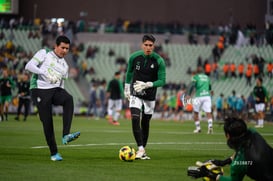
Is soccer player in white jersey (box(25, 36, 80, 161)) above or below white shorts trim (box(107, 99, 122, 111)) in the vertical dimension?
above

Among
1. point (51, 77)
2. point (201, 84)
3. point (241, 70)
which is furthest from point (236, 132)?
point (241, 70)

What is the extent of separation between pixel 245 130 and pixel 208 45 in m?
47.2

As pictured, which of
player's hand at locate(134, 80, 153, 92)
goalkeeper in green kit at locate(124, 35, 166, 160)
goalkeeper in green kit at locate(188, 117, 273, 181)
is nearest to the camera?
goalkeeper in green kit at locate(188, 117, 273, 181)

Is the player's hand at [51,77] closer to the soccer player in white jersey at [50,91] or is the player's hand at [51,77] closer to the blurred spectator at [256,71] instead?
the soccer player in white jersey at [50,91]

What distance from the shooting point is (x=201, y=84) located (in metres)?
27.1

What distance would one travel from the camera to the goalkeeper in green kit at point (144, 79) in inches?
585

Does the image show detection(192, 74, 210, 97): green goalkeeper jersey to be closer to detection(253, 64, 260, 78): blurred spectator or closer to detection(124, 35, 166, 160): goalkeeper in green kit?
detection(124, 35, 166, 160): goalkeeper in green kit

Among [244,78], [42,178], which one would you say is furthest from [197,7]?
[42,178]

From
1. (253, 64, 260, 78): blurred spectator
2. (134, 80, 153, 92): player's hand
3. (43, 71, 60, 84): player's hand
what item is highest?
(253, 64, 260, 78): blurred spectator

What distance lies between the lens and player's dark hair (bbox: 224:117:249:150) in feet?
29.6

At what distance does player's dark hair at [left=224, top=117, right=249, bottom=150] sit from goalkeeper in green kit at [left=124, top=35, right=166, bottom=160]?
224 inches

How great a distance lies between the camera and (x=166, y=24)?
190 ft

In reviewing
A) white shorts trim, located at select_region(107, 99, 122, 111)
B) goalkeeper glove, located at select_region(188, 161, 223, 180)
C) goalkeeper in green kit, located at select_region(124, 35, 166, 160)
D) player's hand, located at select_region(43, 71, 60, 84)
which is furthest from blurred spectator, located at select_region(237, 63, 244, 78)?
goalkeeper glove, located at select_region(188, 161, 223, 180)

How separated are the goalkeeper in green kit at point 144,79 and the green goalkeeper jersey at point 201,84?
12.0 m
